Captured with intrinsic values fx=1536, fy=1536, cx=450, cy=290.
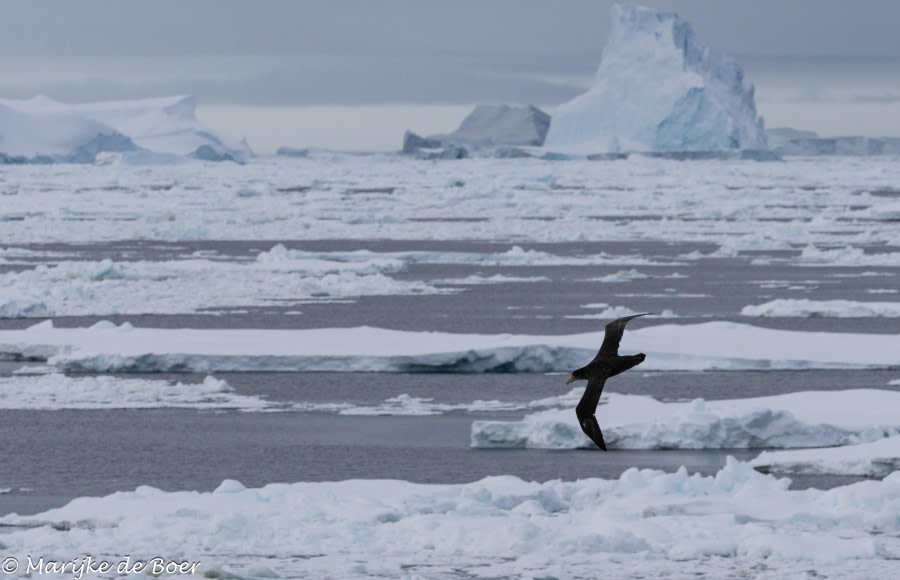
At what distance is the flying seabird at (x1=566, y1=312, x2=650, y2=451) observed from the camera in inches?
204

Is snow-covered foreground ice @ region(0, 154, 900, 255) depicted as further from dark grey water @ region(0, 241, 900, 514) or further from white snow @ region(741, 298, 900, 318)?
white snow @ region(741, 298, 900, 318)

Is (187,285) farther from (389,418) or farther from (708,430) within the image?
(708,430)

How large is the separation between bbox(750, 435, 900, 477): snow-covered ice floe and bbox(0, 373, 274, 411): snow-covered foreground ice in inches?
196

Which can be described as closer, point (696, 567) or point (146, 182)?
point (696, 567)

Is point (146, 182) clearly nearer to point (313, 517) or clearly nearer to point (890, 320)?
point (890, 320)

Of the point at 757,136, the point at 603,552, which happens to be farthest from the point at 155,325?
the point at 757,136

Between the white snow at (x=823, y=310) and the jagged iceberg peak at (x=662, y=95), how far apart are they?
42.1 meters

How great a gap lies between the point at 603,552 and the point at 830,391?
595 cm

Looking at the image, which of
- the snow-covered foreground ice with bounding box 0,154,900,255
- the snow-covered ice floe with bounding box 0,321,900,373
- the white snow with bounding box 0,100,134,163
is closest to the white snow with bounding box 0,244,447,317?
the snow-covered ice floe with bounding box 0,321,900,373

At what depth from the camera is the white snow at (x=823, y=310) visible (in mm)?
20000

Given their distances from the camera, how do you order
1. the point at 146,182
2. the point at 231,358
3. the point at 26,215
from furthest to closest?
the point at 146,182 < the point at 26,215 < the point at 231,358

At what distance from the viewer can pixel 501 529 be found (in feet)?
30.1

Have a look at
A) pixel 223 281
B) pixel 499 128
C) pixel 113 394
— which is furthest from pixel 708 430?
pixel 499 128

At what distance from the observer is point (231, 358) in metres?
16.1
